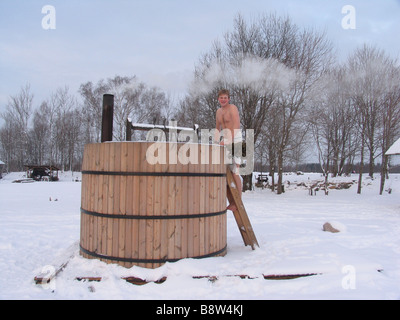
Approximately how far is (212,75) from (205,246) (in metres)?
15.0

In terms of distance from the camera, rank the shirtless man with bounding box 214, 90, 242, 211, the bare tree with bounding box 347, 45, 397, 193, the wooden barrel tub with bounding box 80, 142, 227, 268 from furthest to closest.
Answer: the bare tree with bounding box 347, 45, 397, 193, the shirtless man with bounding box 214, 90, 242, 211, the wooden barrel tub with bounding box 80, 142, 227, 268

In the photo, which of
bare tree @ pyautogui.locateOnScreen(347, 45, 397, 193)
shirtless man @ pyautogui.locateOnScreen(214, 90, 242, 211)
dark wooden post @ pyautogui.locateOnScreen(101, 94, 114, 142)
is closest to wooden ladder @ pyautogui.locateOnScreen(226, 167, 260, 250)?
Answer: shirtless man @ pyautogui.locateOnScreen(214, 90, 242, 211)

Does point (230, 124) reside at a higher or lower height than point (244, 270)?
higher

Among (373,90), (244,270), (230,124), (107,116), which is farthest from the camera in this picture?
(373,90)

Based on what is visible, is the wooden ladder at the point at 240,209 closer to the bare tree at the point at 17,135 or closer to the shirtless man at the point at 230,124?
the shirtless man at the point at 230,124

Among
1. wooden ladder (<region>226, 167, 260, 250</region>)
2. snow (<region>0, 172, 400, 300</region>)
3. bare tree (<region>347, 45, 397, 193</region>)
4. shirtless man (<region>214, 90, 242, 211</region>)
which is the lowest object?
snow (<region>0, 172, 400, 300</region>)

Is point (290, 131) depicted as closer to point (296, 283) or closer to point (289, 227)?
point (289, 227)

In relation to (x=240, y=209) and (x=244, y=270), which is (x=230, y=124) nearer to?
(x=240, y=209)

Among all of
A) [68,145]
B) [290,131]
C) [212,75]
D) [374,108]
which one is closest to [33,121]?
[68,145]

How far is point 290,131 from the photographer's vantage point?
17.8m

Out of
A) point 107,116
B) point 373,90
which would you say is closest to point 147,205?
point 107,116

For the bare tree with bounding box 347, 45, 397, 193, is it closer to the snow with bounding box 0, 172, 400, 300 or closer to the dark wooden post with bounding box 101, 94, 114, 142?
the snow with bounding box 0, 172, 400, 300

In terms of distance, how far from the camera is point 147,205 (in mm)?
3738

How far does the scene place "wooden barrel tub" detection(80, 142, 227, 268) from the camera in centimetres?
373
